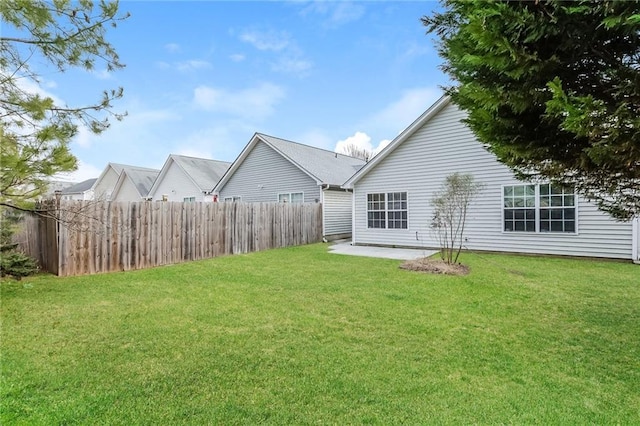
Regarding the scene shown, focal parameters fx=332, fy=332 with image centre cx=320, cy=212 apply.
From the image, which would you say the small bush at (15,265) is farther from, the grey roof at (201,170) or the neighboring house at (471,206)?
the grey roof at (201,170)

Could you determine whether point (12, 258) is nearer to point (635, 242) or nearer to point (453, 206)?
point (453, 206)

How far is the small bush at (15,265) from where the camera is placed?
7195 millimetres

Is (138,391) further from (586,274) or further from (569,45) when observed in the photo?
(586,274)

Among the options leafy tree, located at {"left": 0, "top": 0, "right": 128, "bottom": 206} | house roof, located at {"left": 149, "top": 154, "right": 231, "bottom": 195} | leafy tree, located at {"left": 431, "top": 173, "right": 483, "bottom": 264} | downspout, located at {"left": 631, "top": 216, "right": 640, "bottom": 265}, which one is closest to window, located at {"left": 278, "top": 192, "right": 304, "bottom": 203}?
house roof, located at {"left": 149, "top": 154, "right": 231, "bottom": 195}

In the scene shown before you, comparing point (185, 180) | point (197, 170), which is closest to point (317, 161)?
point (197, 170)

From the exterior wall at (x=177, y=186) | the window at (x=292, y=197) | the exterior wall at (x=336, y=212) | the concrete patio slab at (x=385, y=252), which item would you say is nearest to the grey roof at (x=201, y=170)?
the exterior wall at (x=177, y=186)

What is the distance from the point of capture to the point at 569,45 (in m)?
2.29

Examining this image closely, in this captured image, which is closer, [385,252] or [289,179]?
[385,252]

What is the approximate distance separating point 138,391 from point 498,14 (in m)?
3.95

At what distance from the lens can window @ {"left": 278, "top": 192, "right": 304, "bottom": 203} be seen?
652 inches

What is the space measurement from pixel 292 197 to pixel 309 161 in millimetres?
2149

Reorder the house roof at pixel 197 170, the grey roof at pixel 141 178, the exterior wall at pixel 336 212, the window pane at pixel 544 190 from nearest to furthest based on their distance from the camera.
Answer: the window pane at pixel 544 190
the exterior wall at pixel 336 212
the house roof at pixel 197 170
the grey roof at pixel 141 178

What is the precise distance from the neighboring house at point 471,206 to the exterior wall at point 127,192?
64.8 feet

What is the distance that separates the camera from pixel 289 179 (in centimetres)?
1681
